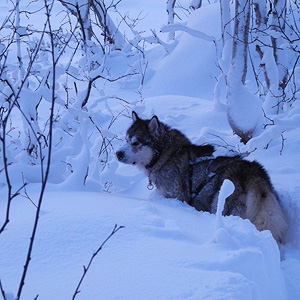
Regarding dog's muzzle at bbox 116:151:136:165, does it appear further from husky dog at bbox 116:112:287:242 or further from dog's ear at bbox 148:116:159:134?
dog's ear at bbox 148:116:159:134

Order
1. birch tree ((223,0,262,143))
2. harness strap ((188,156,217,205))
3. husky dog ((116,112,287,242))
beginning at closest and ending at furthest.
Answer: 1. husky dog ((116,112,287,242))
2. harness strap ((188,156,217,205))
3. birch tree ((223,0,262,143))

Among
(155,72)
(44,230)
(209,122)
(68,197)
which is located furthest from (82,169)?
(155,72)

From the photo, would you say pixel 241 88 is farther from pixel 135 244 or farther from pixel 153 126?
pixel 135 244

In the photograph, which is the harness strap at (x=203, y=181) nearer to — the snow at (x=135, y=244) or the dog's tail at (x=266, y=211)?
the snow at (x=135, y=244)

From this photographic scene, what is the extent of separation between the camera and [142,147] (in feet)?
15.9

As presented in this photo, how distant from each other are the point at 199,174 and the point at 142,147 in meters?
0.81

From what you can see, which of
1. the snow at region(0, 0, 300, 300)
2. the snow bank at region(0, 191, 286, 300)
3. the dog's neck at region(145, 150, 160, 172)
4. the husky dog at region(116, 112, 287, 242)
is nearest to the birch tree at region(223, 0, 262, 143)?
the snow at region(0, 0, 300, 300)

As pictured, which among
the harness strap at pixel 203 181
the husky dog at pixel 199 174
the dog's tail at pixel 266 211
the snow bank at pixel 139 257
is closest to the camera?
the snow bank at pixel 139 257

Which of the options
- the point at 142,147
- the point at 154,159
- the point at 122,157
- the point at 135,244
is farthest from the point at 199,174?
the point at 135,244

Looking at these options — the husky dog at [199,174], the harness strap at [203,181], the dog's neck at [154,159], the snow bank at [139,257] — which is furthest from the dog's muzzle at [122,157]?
the snow bank at [139,257]

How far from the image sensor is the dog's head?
480cm

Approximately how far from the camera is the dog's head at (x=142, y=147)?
480 cm

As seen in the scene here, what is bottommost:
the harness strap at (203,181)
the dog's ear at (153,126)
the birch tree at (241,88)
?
the harness strap at (203,181)

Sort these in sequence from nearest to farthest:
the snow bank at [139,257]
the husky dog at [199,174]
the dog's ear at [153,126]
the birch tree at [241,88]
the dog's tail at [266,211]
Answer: the snow bank at [139,257] < the dog's tail at [266,211] < the husky dog at [199,174] < the dog's ear at [153,126] < the birch tree at [241,88]
